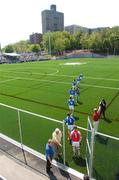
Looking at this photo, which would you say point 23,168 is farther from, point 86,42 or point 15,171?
point 86,42

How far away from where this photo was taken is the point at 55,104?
18.2 m

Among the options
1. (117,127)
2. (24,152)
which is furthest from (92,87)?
(24,152)

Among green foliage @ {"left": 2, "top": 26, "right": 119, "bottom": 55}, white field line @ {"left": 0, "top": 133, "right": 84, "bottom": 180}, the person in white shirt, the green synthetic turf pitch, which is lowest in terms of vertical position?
white field line @ {"left": 0, "top": 133, "right": 84, "bottom": 180}

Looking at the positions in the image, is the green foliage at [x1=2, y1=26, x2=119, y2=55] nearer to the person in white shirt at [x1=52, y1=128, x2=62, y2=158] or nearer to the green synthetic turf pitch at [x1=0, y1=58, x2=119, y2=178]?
the green synthetic turf pitch at [x1=0, y1=58, x2=119, y2=178]

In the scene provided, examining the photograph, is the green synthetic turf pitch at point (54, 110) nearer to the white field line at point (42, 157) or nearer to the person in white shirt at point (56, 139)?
the white field line at point (42, 157)

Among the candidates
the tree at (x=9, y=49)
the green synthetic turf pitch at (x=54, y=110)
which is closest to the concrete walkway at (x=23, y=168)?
the green synthetic turf pitch at (x=54, y=110)

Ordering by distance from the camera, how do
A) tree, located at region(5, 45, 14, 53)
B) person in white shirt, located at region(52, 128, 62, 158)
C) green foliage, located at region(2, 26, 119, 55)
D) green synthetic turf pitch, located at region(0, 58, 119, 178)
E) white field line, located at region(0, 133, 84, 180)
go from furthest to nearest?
tree, located at region(5, 45, 14, 53)
green foliage, located at region(2, 26, 119, 55)
green synthetic turf pitch, located at region(0, 58, 119, 178)
person in white shirt, located at region(52, 128, 62, 158)
white field line, located at region(0, 133, 84, 180)

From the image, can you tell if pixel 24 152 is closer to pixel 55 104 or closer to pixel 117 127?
pixel 117 127

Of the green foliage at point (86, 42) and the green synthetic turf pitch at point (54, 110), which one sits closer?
the green synthetic turf pitch at point (54, 110)

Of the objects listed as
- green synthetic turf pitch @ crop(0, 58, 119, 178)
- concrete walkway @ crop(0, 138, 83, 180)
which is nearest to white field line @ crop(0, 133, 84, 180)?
concrete walkway @ crop(0, 138, 83, 180)

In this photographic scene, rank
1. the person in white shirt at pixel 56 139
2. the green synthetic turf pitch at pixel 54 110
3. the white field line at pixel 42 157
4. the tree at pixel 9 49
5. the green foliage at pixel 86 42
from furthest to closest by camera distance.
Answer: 1. the tree at pixel 9 49
2. the green foliage at pixel 86 42
3. the green synthetic turf pitch at pixel 54 110
4. the person in white shirt at pixel 56 139
5. the white field line at pixel 42 157

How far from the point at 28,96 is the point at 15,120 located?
8037 millimetres

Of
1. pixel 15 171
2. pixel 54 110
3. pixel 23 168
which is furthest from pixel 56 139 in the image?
pixel 54 110

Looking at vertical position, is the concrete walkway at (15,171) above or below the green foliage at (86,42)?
below
